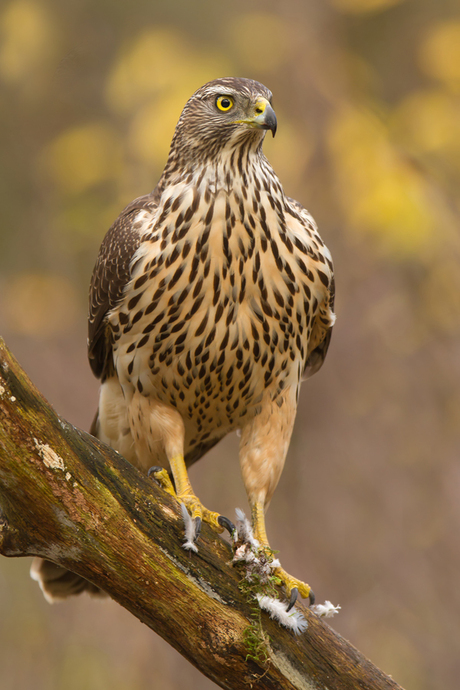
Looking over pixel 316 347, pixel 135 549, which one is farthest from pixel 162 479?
pixel 316 347

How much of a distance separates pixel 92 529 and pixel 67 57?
4.80 meters

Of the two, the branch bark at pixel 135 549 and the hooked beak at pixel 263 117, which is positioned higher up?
the hooked beak at pixel 263 117

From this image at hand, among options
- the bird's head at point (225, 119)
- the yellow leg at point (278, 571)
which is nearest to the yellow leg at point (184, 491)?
the yellow leg at point (278, 571)

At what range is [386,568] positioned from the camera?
6617 millimetres

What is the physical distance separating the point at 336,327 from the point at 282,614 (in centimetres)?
372

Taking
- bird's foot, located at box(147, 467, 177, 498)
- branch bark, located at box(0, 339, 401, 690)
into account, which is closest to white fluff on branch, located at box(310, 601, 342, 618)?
branch bark, located at box(0, 339, 401, 690)

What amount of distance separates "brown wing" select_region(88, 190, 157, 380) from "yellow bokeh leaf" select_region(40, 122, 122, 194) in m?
2.88

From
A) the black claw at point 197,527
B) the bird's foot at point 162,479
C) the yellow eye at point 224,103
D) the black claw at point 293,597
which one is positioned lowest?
the black claw at point 197,527

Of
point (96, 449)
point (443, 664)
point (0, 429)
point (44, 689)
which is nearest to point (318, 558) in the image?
point (443, 664)

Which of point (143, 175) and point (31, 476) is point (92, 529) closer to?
point (31, 476)

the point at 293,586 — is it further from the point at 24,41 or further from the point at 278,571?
the point at 24,41

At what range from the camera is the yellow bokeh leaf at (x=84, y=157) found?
22.2 ft

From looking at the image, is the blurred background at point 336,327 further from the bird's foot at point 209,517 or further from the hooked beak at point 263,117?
the bird's foot at point 209,517

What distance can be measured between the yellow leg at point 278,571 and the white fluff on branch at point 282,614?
210 mm
